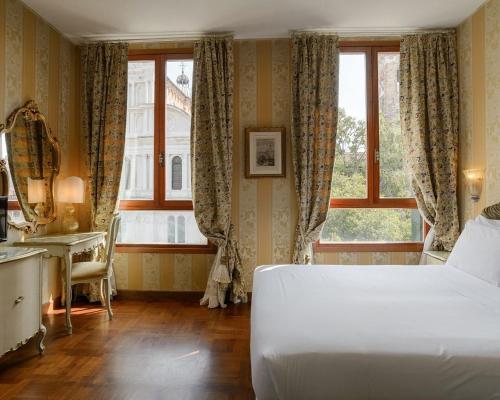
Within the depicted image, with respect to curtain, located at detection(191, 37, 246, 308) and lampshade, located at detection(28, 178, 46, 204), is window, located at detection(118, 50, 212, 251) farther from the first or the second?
lampshade, located at detection(28, 178, 46, 204)

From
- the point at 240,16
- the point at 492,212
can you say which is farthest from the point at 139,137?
the point at 492,212

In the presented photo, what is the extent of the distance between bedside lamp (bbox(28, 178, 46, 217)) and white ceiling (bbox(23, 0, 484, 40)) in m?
1.69

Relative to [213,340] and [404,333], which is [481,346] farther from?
[213,340]

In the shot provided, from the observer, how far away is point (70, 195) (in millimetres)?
3709

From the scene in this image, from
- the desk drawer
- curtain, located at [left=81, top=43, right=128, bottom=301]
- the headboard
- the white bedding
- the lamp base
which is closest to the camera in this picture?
the white bedding

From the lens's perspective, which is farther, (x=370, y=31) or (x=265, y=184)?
(x=265, y=184)

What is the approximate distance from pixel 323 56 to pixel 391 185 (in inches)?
64.2

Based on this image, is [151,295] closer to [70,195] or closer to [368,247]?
[70,195]

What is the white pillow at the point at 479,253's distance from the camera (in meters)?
2.37

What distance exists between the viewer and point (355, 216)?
4074 millimetres

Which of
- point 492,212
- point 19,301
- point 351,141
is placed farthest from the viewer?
point 351,141

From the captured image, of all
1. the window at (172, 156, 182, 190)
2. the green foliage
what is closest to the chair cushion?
the window at (172, 156, 182, 190)

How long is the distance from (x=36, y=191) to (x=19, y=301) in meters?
1.39

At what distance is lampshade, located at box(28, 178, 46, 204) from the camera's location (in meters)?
3.42
